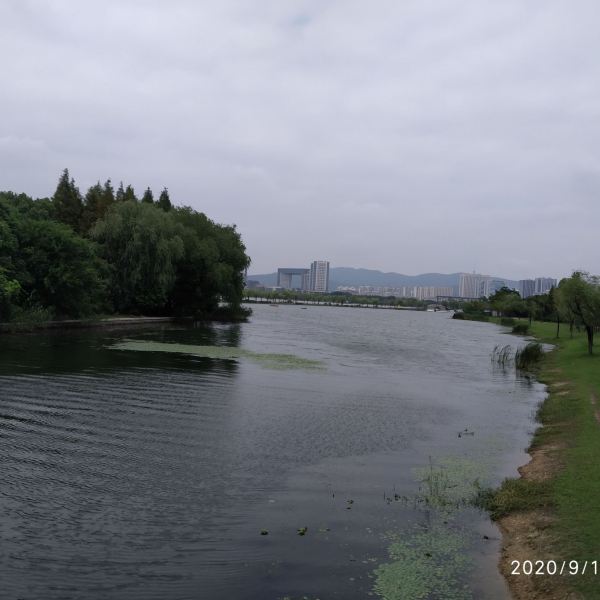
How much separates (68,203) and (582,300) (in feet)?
231

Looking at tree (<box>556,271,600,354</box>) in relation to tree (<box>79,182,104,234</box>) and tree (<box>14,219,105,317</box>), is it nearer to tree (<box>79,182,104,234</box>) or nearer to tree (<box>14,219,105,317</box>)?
tree (<box>14,219,105,317</box>)

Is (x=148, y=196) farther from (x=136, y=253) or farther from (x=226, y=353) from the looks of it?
(x=226, y=353)

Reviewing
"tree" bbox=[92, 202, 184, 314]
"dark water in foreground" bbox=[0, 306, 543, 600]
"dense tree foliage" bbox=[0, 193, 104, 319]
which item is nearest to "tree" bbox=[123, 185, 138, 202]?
"tree" bbox=[92, 202, 184, 314]

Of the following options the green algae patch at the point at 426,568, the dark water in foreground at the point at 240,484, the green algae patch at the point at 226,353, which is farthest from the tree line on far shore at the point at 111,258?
the green algae patch at the point at 426,568

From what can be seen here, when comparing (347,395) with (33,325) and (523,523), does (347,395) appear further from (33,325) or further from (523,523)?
(33,325)

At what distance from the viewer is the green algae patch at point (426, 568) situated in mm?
8414

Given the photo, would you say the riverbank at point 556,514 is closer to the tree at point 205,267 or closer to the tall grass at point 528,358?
the tall grass at point 528,358

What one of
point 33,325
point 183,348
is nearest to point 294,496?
point 183,348

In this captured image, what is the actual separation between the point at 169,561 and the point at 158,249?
6025cm

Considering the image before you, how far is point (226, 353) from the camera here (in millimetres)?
40312

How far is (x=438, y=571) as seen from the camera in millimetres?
9039

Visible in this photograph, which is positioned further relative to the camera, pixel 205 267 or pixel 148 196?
pixel 148 196

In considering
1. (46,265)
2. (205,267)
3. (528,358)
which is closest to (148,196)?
(205,267)

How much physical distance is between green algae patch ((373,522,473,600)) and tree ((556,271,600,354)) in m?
35.6
